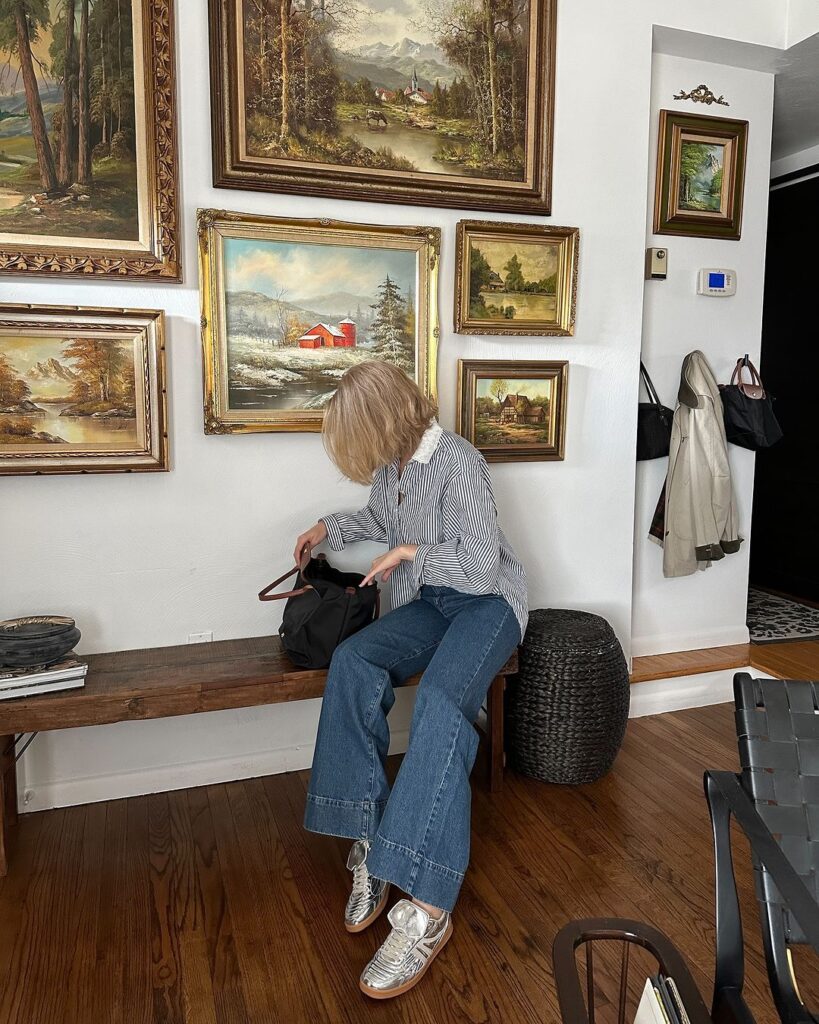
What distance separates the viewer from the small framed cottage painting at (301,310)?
2633mm

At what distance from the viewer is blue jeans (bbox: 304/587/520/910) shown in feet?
6.53

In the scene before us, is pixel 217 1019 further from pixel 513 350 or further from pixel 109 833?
pixel 513 350

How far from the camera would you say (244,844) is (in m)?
2.46

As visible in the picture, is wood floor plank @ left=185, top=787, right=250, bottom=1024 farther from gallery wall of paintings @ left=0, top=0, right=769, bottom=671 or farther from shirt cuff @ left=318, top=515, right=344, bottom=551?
shirt cuff @ left=318, top=515, right=344, bottom=551

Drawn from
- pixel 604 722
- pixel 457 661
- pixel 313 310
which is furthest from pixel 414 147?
pixel 604 722

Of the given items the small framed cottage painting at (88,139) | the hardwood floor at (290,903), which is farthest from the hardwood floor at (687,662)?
the small framed cottage painting at (88,139)

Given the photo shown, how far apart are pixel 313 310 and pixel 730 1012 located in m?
2.22

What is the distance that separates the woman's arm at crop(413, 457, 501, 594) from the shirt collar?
0.11 m

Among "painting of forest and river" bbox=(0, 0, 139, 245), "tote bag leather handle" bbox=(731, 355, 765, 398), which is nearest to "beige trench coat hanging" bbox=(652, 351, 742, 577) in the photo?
"tote bag leather handle" bbox=(731, 355, 765, 398)

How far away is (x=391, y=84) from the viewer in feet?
9.05

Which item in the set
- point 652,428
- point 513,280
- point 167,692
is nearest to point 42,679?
point 167,692

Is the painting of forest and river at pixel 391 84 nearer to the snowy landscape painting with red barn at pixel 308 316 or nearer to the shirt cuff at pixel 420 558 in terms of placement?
the snowy landscape painting with red barn at pixel 308 316

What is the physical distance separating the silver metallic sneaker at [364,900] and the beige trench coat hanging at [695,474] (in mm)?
1964

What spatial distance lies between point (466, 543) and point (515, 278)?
4.01 feet
